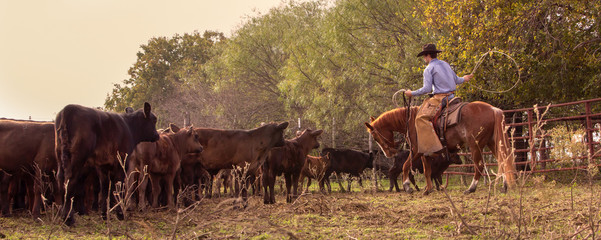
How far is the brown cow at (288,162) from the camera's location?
12.2 m

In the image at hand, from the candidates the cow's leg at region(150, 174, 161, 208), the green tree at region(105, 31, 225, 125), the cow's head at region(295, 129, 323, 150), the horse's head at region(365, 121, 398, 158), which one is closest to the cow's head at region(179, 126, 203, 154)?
the cow's leg at region(150, 174, 161, 208)

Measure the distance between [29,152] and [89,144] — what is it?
1.50 meters

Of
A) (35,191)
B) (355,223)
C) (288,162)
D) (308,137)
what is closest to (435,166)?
(308,137)

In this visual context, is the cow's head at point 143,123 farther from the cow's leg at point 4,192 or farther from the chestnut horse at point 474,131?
the chestnut horse at point 474,131

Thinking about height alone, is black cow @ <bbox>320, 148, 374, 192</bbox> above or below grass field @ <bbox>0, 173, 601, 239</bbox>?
above

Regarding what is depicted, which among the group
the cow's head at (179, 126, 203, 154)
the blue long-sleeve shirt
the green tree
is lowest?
the cow's head at (179, 126, 203, 154)

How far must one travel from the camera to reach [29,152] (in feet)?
27.8

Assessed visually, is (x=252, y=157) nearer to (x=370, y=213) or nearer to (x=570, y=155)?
(x=370, y=213)

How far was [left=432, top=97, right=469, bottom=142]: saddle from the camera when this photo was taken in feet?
36.1

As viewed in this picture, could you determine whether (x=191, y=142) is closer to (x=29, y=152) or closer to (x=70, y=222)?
(x=29, y=152)

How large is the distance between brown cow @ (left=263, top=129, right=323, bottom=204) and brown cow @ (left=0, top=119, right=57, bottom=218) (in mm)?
4320

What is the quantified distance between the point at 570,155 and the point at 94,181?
680 cm

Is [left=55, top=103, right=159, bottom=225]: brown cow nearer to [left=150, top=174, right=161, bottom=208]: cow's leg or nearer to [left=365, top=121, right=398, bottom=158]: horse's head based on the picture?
[left=150, top=174, right=161, bottom=208]: cow's leg

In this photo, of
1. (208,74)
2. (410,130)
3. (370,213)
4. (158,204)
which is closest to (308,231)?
(370,213)
